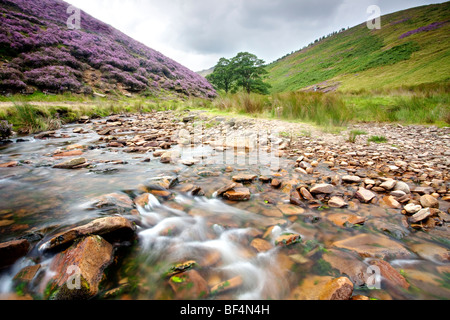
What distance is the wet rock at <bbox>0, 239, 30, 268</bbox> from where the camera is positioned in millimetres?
1255

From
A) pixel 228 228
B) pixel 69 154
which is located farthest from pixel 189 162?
pixel 69 154

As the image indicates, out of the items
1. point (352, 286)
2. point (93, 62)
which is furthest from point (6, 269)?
point (93, 62)

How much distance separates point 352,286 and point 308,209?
0.96 meters

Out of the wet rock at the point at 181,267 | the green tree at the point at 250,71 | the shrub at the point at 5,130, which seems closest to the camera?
the wet rock at the point at 181,267

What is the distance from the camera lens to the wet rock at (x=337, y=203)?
2055 mm

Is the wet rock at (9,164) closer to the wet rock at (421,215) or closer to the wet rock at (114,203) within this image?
the wet rock at (114,203)

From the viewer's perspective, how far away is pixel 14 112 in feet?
20.3

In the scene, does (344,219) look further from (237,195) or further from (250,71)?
(250,71)

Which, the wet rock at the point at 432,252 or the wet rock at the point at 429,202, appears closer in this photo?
the wet rock at the point at 432,252

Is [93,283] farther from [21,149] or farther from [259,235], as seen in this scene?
[21,149]

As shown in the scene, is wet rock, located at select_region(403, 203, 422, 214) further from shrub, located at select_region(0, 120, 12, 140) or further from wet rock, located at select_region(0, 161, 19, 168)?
shrub, located at select_region(0, 120, 12, 140)

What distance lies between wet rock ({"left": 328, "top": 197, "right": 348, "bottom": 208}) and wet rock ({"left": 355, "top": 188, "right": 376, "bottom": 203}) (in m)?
0.22

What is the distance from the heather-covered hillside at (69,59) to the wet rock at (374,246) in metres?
16.5

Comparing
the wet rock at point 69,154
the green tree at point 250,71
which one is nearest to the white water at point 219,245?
the wet rock at point 69,154
